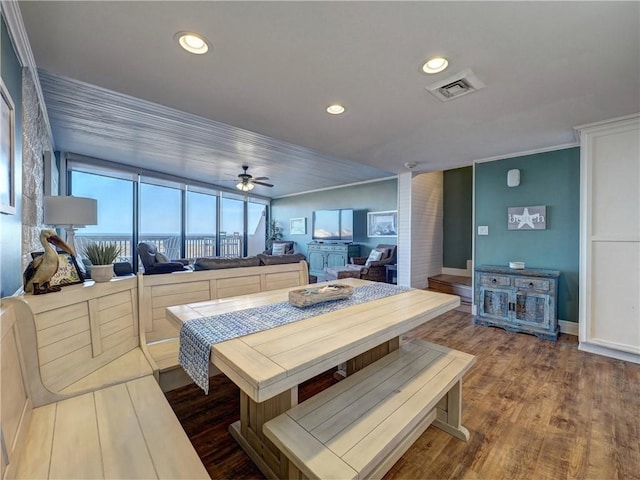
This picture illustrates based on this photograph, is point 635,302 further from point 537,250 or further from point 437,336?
point 437,336

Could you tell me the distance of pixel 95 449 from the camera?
109 centimetres

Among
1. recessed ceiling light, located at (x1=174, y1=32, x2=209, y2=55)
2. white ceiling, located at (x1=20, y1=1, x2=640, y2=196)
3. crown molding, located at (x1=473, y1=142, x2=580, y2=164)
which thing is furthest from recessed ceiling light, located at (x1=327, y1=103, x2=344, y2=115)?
Answer: crown molding, located at (x1=473, y1=142, x2=580, y2=164)

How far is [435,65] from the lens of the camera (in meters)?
1.86

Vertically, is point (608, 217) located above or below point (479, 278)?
above

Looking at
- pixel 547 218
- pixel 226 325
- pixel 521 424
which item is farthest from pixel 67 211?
pixel 547 218

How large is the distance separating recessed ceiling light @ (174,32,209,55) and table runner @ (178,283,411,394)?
161 cm

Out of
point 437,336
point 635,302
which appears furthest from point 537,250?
point 437,336

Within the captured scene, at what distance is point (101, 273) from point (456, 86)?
9.46ft

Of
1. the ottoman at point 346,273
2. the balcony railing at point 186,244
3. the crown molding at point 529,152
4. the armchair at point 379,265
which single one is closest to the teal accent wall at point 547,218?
the crown molding at point 529,152

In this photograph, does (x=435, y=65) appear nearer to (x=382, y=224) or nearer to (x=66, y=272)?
(x=66, y=272)

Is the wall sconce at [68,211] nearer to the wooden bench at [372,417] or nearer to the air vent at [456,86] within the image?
the wooden bench at [372,417]

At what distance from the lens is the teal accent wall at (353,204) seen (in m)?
6.78

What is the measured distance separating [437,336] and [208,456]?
2.74m

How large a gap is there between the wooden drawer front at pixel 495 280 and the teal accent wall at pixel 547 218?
18.8 inches
